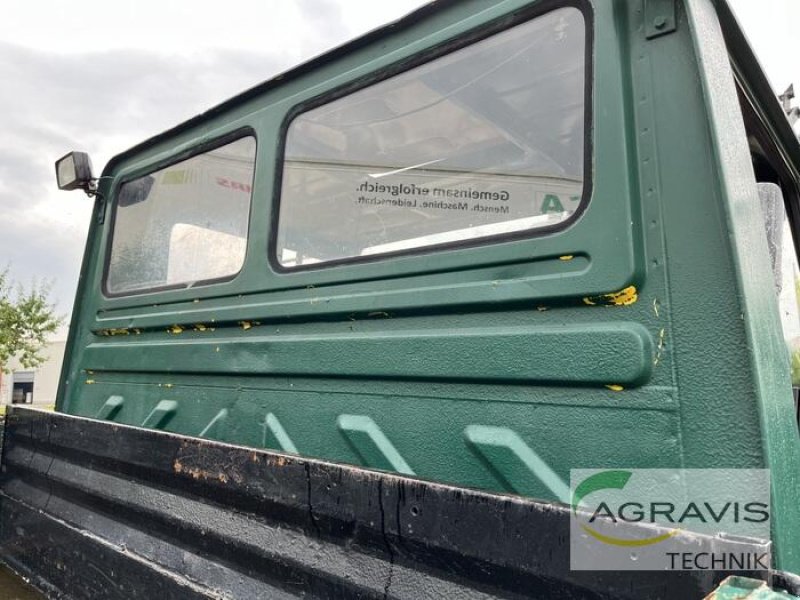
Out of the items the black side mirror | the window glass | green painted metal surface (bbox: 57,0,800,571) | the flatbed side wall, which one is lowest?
the flatbed side wall

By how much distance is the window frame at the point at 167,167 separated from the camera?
7.11 ft

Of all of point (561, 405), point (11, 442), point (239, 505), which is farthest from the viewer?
point (11, 442)

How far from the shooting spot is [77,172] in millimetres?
2938

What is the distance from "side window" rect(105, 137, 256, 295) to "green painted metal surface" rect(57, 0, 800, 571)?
1.52 ft

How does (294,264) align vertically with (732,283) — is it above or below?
above

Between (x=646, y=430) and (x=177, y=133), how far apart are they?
7.15 feet

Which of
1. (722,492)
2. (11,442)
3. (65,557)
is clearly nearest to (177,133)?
(11,442)

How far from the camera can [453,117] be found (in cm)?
173

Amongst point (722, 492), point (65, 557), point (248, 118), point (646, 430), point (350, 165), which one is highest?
point (248, 118)

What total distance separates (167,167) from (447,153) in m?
1.47

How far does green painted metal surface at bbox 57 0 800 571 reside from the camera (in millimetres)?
1163

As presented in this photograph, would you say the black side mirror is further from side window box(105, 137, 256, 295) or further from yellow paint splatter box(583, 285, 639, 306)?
yellow paint splatter box(583, 285, 639, 306)

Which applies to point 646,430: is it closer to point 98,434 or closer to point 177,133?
point 98,434

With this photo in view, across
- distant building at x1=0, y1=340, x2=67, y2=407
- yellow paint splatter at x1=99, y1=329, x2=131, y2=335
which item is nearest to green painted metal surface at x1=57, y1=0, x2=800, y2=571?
yellow paint splatter at x1=99, y1=329, x2=131, y2=335
